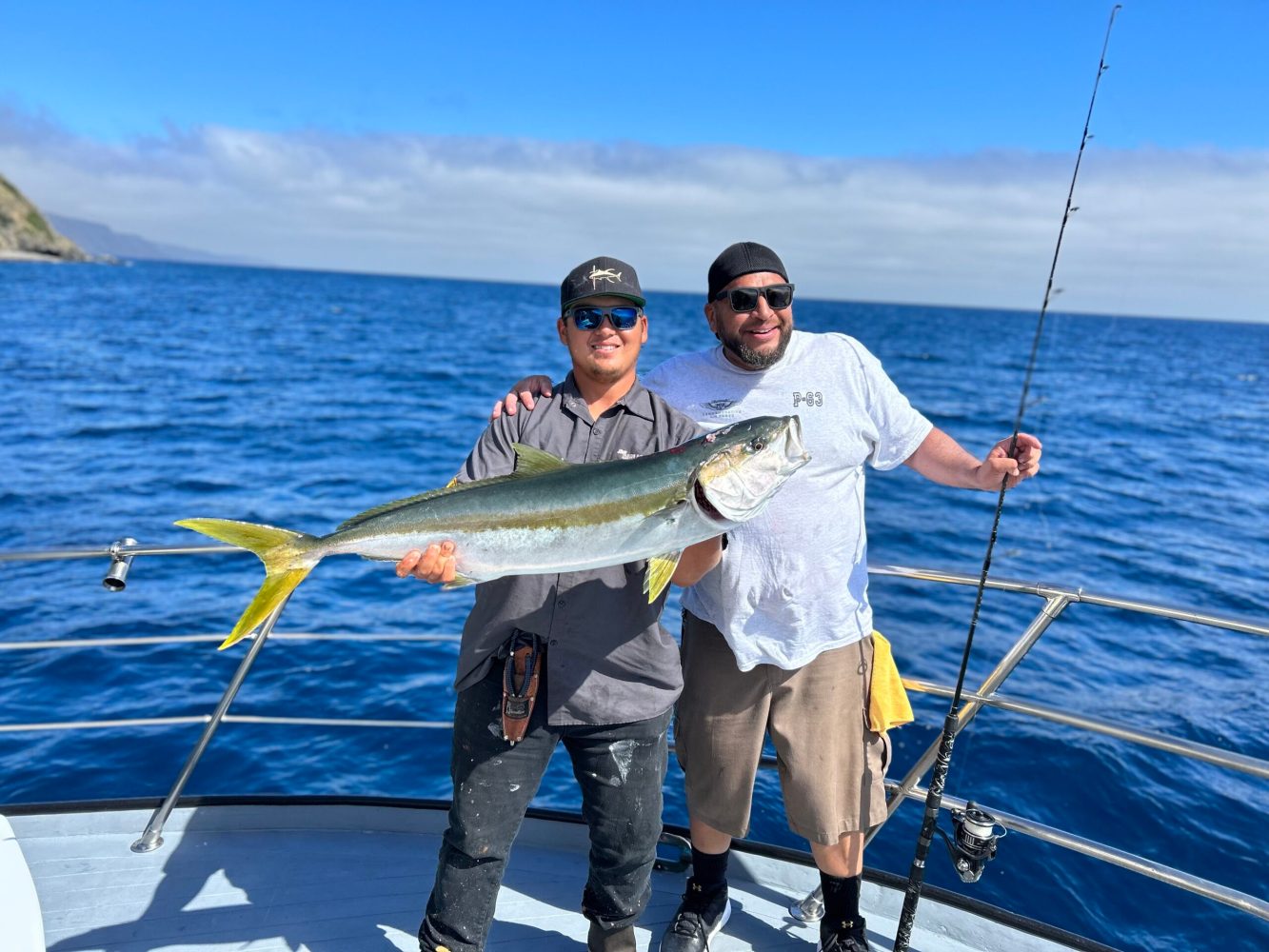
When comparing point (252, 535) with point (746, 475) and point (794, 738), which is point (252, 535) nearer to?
point (746, 475)

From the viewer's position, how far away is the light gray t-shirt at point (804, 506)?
3.34 m

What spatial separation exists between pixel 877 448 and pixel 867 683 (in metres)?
1.08

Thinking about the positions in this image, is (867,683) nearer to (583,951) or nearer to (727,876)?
(727,876)

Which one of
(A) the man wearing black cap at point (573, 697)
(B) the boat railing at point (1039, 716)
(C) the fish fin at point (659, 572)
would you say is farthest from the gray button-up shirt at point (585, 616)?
(B) the boat railing at point (1039, 716)

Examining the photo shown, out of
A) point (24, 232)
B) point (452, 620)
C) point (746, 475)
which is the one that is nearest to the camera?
point (746, 475)

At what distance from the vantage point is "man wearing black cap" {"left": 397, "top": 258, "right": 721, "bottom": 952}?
2947mm

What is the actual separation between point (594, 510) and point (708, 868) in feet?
6.25

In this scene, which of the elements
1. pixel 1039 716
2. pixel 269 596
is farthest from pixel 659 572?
pixel 1039 716

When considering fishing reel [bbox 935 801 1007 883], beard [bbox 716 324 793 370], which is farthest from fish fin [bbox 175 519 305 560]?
fishing reel [bbox 935 801 1007 883]

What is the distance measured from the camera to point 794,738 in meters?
3.43

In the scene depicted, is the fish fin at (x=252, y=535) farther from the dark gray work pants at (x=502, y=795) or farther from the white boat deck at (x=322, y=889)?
the white boat deck at (x=322, y=889)

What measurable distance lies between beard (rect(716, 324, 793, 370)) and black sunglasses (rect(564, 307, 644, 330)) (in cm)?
57

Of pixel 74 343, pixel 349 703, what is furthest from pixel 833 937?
pixel 74 343

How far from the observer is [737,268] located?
3436 millimetres
